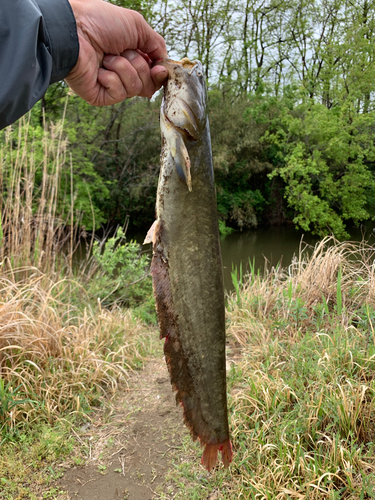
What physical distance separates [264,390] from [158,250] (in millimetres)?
1911

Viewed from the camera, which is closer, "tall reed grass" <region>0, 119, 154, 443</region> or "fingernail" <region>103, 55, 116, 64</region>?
"fingernail" <region>103, 55, 116, 64</region>

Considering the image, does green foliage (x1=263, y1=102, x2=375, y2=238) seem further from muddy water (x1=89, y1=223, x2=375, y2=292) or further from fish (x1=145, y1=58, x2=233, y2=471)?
fish (x1=145, y1=58, x2=233, y2=471)

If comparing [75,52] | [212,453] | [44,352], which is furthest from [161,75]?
[44,352]

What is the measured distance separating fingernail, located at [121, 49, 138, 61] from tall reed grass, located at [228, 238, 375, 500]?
246 centimetres

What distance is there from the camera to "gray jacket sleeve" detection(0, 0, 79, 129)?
1.26m

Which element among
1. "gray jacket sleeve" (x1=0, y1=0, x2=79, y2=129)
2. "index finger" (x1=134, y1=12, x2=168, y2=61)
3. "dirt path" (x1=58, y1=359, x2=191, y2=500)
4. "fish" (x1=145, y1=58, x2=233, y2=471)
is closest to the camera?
"gray jacket sleeve" (x1=0, y1=0, x2=79, y2=129)

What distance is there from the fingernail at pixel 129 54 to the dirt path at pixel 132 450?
8.97 ft

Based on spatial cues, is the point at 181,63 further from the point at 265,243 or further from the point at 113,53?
the point at 265,243

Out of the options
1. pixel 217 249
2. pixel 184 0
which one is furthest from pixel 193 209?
pixel 184 0

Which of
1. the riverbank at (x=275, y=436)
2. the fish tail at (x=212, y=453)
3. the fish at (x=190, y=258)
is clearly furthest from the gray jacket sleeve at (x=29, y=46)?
the riverbank at (x=275, y=436)

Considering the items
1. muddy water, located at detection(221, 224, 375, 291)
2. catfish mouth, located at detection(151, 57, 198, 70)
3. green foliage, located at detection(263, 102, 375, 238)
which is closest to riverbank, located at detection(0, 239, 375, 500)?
catfish mouth, located at detection(151, 57, 198, 70)

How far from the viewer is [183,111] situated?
4.93 feet

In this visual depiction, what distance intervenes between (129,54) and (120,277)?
4.79 metres

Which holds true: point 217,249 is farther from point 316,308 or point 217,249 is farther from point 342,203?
point 342,203
